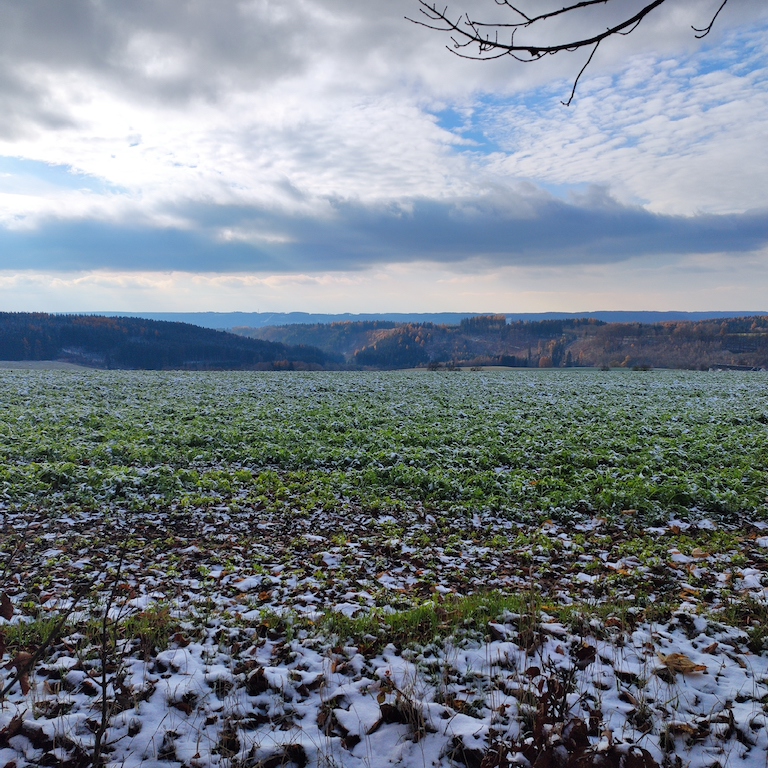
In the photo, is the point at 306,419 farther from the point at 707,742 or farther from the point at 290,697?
the point at 707,742

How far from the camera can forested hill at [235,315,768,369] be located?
370 feet

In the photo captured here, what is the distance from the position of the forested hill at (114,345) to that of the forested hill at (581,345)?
38.4 m

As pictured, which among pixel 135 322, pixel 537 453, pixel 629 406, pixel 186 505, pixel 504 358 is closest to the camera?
pixel 186 505

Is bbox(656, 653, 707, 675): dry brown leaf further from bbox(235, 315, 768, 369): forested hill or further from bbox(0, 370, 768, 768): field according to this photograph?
bbox(235, 315, 768, 369): forested hill

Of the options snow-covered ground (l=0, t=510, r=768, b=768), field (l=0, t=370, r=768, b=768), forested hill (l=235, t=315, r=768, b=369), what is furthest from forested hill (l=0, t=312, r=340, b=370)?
snow-covered ground (l=0, t=510, r=768, b=768)

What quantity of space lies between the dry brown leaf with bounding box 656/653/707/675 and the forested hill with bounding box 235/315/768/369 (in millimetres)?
83276

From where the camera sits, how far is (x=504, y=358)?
100688 millimetres

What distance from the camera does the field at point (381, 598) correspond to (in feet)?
10.9

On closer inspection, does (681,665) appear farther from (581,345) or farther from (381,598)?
(581,345)

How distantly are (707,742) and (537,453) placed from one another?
10285mm

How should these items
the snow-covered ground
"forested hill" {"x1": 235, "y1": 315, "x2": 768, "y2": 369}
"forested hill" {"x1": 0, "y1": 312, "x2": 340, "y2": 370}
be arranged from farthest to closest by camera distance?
"forested hill" {"x1": 0, "y1": 312, "x2": 340, "y2": 370} → "forested hill" {"x1": 235, "y1": 315, "x2": 768, "y2": 369} → the snow-covered ground

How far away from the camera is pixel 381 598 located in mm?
5801

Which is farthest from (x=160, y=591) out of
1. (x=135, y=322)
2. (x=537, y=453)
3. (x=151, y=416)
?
(x=135, y=322)

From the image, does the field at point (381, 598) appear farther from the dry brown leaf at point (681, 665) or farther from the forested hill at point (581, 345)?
the forested hill at point (581, 345)
